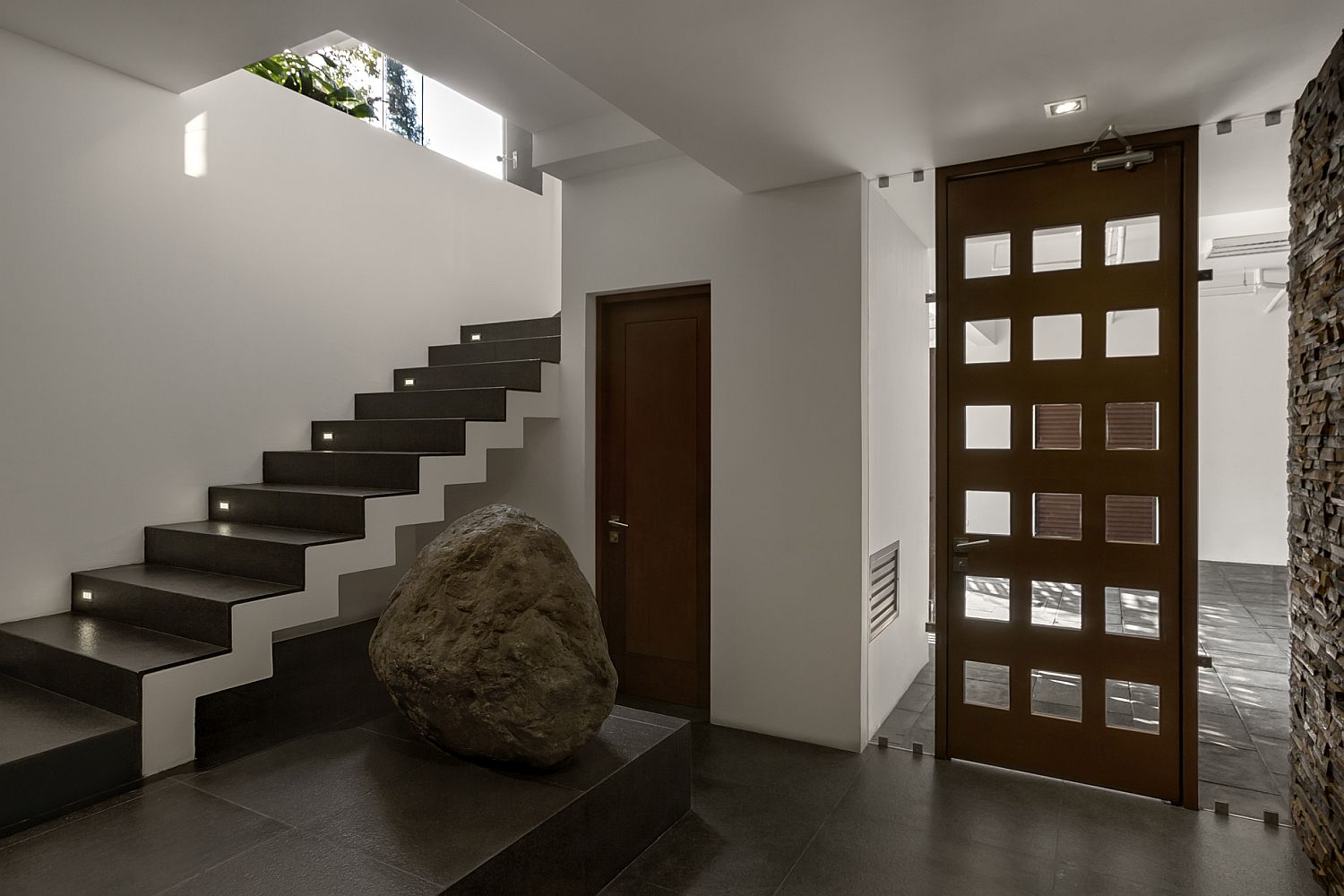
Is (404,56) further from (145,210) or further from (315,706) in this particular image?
(315,706)

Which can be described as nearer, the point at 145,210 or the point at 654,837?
the point at 654,837

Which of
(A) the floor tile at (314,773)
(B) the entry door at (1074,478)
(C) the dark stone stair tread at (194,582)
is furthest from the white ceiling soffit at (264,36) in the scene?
(A) the floor tile at (314,773)

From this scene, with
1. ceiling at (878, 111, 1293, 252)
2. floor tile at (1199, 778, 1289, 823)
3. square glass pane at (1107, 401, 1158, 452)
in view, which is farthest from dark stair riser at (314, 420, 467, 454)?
floor tile at (1199, 778, 1289, 823)

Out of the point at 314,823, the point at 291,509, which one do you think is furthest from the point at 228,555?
the point at 314,823

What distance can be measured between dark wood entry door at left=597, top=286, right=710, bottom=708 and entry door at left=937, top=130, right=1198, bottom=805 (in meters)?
1.24

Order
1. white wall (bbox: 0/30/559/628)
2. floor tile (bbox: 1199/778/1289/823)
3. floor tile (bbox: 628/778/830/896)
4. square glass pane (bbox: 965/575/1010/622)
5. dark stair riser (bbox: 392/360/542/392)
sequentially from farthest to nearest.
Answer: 1. dark stair riser (bbox: 392/360/542/392)
2. square glass pane (bbox: 965/575/1010/622)
3. white wall (bbox: 0/30/559/628)
4. floor tile (bbox: 1199/778/1289/823)
5. floor tile (bbox: 628/778/830/896)

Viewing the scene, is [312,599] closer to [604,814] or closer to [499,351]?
[604,814]

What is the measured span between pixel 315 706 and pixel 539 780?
6.26 ft

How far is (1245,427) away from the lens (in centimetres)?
790

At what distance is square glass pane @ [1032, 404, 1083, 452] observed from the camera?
3.06 metres

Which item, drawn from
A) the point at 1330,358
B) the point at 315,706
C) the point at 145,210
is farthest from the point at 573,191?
the point at 1330,358

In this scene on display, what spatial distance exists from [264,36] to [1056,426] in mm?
3653

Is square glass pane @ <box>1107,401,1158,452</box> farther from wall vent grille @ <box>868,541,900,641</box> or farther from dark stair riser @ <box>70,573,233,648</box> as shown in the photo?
dark stair riser @ <box>70,573,233,648</box>

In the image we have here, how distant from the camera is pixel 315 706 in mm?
3701
